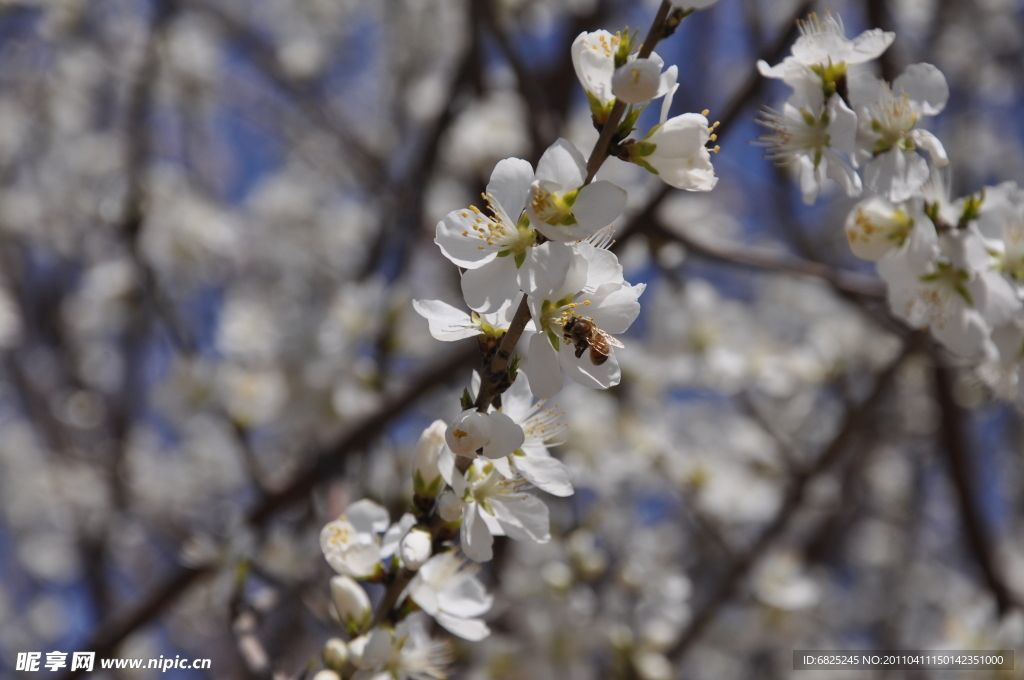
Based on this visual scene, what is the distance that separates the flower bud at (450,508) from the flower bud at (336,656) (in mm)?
307

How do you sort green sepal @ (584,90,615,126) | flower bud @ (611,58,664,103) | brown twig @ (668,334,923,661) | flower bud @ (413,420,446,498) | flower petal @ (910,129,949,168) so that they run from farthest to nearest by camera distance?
brown twig @ (668,334,923,661) < flower petal @ (910,129,949,168) < flower bud @ (413,420,446,498) < green sepal @ (584,90,615,126) < flower bud @ (611,58,664,103)

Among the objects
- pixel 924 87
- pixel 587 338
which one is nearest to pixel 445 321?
pixel 587 338

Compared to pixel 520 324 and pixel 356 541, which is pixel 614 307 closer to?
pixel 520 324

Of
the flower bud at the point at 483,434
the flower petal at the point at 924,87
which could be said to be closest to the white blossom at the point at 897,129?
the flower petal at the point at 924,87

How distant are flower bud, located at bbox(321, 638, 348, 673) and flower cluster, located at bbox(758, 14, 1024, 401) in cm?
110

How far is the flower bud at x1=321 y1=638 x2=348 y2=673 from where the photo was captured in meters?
1.12

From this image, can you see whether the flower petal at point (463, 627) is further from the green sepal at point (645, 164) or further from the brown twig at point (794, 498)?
the brown twig at point (794, 498)

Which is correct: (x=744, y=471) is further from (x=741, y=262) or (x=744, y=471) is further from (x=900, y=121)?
(x=900, y=121)

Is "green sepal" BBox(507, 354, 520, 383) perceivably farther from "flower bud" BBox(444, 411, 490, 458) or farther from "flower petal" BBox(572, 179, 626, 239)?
"flower petal" BBox(572, 179, 626, 239)

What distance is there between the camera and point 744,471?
11.1 feet

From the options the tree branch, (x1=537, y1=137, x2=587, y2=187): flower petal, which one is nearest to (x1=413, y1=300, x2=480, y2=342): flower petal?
(x1=537, y1=137, x2=587, y2=187): flower petal

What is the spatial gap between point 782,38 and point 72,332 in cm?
482

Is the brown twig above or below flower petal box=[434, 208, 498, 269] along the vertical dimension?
below

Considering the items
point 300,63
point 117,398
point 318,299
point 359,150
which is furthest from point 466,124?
point 117,398
